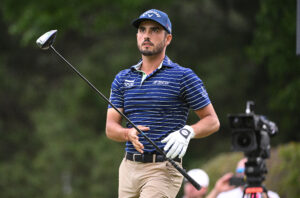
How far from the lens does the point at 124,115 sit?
4.67m

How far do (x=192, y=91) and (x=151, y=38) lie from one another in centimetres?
49

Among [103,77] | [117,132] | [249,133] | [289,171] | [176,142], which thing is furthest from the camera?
[103,77]

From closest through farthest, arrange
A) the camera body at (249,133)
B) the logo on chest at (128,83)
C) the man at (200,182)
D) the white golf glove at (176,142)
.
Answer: the white golf glove at (176,142) → the logo on chest at (128,83) → the camera body at (249,133) → the man at (200,182)

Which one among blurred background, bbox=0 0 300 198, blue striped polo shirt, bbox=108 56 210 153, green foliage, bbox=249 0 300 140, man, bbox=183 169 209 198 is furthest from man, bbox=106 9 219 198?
blurred background, bbox=0 0 300 198

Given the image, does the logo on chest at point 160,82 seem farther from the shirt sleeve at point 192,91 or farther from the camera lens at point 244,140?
the camera lens at point 244,140

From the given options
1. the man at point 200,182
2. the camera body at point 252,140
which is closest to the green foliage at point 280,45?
the man at point 200,182

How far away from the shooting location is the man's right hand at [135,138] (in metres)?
4.53

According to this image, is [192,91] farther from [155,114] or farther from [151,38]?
[151,38]

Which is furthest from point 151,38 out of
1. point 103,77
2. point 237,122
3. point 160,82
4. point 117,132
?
point 103,77

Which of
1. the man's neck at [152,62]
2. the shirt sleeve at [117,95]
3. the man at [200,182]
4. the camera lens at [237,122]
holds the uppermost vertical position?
the man's neck at [152,62]

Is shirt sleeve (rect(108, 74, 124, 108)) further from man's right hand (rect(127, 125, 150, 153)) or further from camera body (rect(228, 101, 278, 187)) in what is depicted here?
camera body (rect(228, 101, 278, 187))

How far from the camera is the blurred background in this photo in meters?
16.6

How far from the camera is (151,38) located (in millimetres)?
4867

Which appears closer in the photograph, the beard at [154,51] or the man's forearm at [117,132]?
the man's forearm at [117,132]
